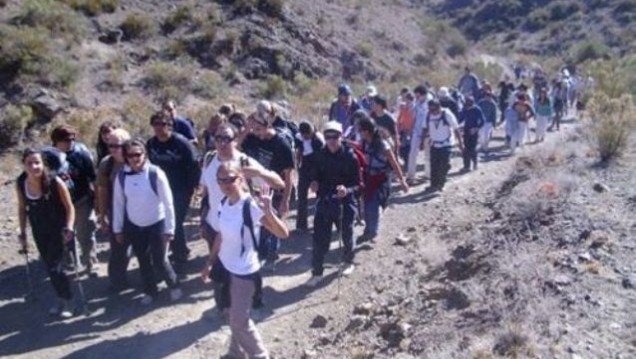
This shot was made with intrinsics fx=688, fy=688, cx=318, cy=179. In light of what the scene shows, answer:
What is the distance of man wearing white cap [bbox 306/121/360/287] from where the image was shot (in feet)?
24.8

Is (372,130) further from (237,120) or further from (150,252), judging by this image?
(150,252)

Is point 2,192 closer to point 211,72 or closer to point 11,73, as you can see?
point 11,73

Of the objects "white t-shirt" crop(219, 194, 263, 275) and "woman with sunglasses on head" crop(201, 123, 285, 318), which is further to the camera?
"woman with sunglasses on head" crop(201, 123, 285, 318)

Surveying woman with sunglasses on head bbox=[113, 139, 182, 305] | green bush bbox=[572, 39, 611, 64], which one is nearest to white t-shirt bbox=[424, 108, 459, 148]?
woman with sunglasses on head bbox=[113, 139, 182, 305]

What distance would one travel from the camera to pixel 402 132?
13680 mm

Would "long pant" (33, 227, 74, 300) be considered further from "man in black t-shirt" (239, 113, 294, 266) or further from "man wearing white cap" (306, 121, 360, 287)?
"man wearing white cap" (306, 121, 360, 287)

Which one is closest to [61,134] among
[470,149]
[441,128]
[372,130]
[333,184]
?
[333,184]

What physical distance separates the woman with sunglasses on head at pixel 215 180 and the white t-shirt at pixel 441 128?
6103mm

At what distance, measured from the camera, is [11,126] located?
14430mm

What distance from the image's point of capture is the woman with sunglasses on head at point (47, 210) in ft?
21.9

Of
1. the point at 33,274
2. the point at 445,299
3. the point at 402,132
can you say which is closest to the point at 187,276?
the point at 33,274

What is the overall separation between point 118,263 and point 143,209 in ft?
3.65

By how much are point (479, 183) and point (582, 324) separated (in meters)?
7.77

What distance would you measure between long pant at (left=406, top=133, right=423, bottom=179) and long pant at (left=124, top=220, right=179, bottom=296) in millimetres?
6949
